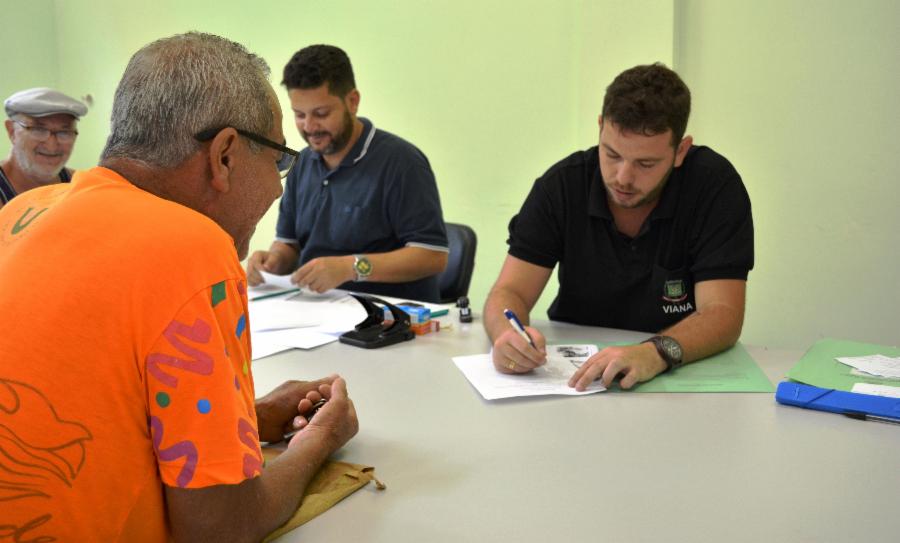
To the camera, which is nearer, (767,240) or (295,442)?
(295,442)

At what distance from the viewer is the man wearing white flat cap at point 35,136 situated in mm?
2979

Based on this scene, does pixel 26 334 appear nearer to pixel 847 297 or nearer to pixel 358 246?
pixel 358 246

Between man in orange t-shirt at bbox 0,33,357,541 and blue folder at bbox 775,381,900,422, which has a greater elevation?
man in orange t-shirt at bbox 0,33,357,541

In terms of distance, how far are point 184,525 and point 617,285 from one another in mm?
1546

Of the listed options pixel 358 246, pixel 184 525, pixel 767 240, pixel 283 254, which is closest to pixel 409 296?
pixel 358 246

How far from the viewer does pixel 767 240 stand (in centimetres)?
324

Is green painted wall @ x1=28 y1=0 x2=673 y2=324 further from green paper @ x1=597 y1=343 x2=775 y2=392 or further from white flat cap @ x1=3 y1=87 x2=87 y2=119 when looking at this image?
green paper @ x1=597 y1=343 x2=775 y2=392

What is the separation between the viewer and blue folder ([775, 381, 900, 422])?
58.7 inches

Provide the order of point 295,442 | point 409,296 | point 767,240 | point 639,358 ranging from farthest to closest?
point 767,240 < point 409,296 < point 639,358 < point 295,442

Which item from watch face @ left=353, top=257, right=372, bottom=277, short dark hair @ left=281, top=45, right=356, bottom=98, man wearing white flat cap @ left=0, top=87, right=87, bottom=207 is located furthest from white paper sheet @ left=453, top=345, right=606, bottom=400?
man wearing white flat cap @ left=0, top=87, right=87, bottom=207

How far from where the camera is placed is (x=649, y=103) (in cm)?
198

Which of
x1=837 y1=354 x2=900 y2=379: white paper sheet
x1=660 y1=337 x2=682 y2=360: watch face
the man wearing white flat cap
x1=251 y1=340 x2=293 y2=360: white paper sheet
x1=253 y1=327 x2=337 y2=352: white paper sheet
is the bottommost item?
x1=253 y1=327 x2=337 y2=352: white paper sheet

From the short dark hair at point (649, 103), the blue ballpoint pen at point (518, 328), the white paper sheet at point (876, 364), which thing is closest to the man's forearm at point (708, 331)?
the white paper sheet at point (876, 364)

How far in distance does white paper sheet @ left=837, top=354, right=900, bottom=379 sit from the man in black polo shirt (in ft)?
0.92
